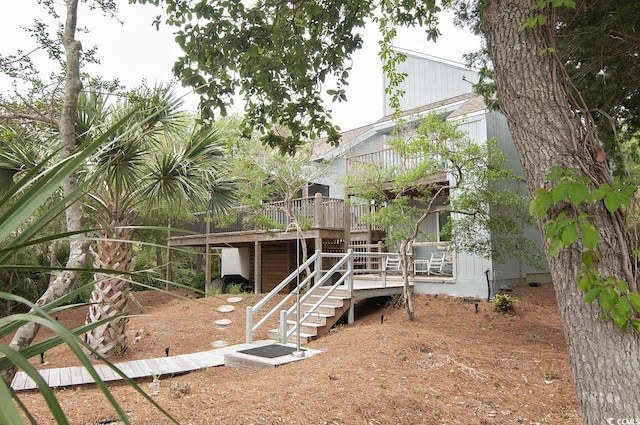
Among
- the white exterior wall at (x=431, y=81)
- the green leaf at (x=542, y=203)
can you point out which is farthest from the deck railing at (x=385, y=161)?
the green leaf at (x=542, y=203)

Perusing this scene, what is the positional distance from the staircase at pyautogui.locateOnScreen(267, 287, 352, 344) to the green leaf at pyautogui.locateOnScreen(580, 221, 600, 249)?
23.2ft

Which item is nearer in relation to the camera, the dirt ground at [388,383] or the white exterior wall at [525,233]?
the dirt ground at [388,383]

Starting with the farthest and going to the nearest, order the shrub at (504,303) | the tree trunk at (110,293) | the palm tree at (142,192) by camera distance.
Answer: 1. the shrub at (504,303)
2. the tree trunk at (110,293)
3. the palm tree at (142,192)

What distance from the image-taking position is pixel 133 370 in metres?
7.18

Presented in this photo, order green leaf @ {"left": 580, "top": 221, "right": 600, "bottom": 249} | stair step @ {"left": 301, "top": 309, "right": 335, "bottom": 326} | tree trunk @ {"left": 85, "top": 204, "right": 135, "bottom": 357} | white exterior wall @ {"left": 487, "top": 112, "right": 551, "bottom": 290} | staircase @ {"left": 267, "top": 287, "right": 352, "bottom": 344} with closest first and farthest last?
green leaf @ {"left": 580, "top": 221, "right": 600, "bottom": 249} → tree trunk @ {"left": 85, "top": 204, "right": 135, "bottom": 357} → staircase @ {"left": 267, "top": 287, "right": 352, "bottom": 344} → stair step @ {"left": 301, "top": 309, "right": 335, "bottom": 326} → white exterior wall @ {"left": 487, "top": 112, "right": 551, "bottom": 290}

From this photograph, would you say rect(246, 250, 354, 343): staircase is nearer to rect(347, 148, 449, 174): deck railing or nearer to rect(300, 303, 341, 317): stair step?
rect(300, 303, 341, 317): stair step

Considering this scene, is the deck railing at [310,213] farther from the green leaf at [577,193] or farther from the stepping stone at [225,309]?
the green leaf at [577,193]

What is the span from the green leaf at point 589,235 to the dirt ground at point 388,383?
73.1 inches

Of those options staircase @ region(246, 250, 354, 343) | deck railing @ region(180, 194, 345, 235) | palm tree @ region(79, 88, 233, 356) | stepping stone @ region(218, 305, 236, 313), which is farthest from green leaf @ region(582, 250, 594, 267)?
stepping stone @ region(218, 305, 236, 313)

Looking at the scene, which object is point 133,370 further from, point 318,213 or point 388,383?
point 318,213

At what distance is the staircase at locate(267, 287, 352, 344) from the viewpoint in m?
9.27

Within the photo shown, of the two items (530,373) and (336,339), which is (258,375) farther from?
(530,373)

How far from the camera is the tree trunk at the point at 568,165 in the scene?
7.85 feet

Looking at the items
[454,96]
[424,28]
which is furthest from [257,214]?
[424,28]
